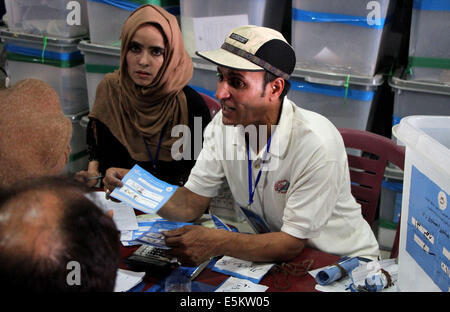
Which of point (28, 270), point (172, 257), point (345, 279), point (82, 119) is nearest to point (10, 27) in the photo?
point (82, 119)

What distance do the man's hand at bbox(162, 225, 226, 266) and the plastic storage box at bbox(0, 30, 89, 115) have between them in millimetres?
2344

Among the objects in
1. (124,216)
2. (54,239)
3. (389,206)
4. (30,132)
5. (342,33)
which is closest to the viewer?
(54,239)

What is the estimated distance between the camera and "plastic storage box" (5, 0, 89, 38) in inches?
134

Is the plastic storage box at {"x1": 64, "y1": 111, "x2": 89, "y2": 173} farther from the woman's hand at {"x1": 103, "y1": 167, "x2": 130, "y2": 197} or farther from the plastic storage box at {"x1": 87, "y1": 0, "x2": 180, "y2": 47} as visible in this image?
the woman's hand at {"x1": 103, "y1": 167, "x2": 130, "y2": 197}

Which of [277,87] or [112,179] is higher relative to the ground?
[277,87]

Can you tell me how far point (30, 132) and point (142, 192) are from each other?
2.12 ft

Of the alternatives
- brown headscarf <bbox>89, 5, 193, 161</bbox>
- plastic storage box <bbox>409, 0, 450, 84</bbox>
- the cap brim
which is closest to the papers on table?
the cap brim

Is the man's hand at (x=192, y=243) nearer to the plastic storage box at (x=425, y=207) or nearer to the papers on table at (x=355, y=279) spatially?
the papers on table at (x=355, y=279)

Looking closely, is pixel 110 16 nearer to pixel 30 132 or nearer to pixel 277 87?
pixel 277 87

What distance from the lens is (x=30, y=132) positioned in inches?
40.7

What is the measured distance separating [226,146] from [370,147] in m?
0.64

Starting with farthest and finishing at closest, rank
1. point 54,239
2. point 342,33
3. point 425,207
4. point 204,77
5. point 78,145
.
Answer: point 78,145 → point 204,77 → point 342,33 → point 425,207 → point 54,239

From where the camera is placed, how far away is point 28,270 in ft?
2.09

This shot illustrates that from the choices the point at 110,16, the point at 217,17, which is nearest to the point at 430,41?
the point at 217,17
